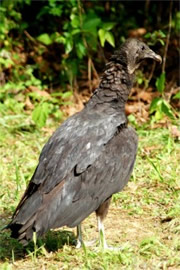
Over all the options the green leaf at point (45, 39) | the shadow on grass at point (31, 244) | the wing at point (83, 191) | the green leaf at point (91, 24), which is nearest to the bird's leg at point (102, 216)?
the wing at point (83, 191)

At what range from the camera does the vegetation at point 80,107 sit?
4410 millimetres

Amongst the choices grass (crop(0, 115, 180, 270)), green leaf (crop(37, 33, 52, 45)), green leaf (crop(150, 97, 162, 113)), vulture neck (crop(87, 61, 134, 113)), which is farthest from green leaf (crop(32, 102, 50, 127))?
vulture neck (crop(87, 61, 134, 113))

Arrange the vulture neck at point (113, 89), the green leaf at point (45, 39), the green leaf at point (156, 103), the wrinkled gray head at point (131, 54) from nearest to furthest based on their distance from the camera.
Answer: the vulture neck at point (113, 89), the wrinkled gray head at point (131, 54), the green leaf at point (156, 103), the green leaf at point (45, 39)

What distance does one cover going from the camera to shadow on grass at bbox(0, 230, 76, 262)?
4.40 metres

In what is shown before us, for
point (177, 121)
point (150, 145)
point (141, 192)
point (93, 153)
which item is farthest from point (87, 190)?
point (177, 121)

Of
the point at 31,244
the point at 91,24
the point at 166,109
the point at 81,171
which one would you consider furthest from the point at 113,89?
the point at 91,24

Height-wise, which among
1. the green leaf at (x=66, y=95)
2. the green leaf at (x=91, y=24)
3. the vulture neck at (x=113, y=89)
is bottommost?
the green leaf at (x=66, y=95)

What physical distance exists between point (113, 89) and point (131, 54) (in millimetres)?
340

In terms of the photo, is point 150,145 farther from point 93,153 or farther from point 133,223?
point 93,153

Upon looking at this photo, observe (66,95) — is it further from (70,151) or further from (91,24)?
(70,151)

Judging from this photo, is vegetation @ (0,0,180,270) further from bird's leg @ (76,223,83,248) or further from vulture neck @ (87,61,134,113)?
vulture neck @ (87,61,134,113)

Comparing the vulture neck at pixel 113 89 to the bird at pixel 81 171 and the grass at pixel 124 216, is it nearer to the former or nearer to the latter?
the bird at pixel 81 171

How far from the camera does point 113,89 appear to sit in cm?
484

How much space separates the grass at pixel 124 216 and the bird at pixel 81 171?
0.60ft
